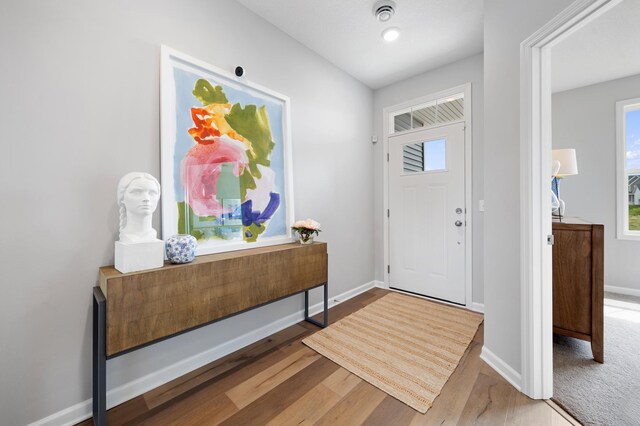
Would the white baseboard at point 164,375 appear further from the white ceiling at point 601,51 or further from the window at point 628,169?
the window at point 628,169

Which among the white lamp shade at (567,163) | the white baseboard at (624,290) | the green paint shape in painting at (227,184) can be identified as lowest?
the white baseboard at (624,290)

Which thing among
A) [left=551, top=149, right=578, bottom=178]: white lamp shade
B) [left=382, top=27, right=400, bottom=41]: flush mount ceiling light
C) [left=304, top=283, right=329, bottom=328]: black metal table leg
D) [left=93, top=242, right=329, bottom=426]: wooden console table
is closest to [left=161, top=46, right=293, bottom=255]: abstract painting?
[left=93, top=242, right=329, bottom=426]: wooden console table

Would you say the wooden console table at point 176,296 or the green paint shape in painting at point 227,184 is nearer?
the wooden console table at point 176,296

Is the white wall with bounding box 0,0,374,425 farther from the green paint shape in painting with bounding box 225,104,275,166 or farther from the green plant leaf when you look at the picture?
A: the green paint shape in painting with bounding box 225,104,275,166

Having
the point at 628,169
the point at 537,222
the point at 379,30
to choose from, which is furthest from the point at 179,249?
the point at 628,169

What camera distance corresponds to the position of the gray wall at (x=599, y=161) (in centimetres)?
315

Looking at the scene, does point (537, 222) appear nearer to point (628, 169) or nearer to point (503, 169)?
point (503, 169)

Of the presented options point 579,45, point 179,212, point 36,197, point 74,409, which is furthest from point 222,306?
point 579,45

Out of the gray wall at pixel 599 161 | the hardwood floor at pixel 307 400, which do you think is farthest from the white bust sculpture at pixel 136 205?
the gray wall at pixel 599 161

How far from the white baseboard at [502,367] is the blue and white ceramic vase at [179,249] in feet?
6.92

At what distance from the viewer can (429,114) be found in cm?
317

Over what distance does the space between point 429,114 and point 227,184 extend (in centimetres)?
256

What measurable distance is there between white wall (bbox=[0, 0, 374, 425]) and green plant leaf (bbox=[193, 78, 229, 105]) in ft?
0.67

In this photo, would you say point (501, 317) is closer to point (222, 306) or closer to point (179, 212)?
point (222, 306)
